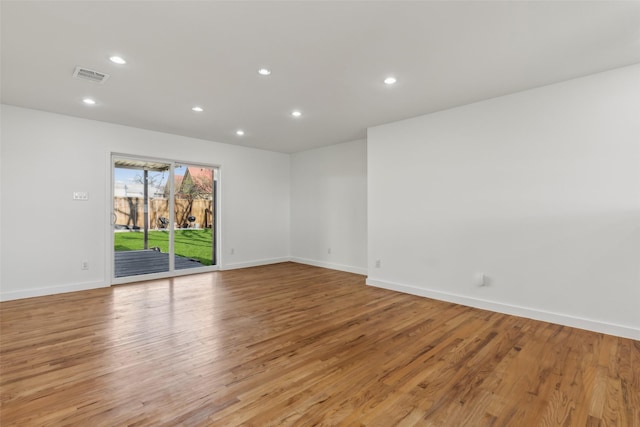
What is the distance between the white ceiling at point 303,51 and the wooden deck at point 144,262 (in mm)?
2610

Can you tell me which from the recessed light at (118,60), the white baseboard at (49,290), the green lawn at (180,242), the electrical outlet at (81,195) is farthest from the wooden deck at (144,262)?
the recessed light at (118,60)

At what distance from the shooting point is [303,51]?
2607mm

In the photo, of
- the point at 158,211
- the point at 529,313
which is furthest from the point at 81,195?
the point at 529,313

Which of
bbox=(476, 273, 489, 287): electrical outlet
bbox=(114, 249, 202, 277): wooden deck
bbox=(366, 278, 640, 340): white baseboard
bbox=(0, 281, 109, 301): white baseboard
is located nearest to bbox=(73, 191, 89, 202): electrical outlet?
bbox=(114, 249, 202, 277): wooden deck

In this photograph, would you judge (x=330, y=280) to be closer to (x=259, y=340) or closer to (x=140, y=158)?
(x=259, y=340)

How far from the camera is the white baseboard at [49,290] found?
13.1ft

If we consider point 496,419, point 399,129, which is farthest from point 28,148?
point 496,419

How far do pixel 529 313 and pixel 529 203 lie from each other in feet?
4.15

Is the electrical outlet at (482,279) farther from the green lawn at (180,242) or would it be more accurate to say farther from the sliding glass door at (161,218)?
the green lawn at (180,242)

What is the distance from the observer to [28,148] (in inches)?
163

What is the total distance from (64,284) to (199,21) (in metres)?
4.38

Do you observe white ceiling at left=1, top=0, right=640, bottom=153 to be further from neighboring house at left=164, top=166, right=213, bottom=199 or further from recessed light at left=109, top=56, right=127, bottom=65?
neighboring house at left=164, top=166, right=213, bottom=199

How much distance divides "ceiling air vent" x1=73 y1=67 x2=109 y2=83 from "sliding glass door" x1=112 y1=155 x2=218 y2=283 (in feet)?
7.05

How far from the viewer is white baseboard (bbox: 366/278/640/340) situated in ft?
9.50
